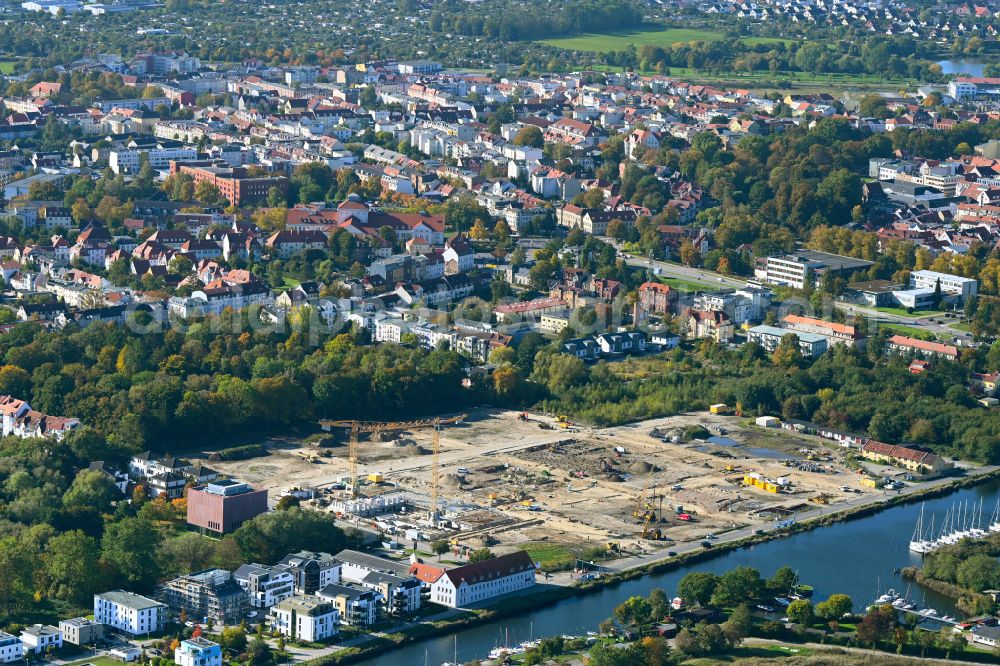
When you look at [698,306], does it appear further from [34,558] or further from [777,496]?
[34,558]

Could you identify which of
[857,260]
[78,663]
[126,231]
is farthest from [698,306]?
[78,663]

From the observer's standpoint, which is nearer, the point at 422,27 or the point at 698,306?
the point at 698,306

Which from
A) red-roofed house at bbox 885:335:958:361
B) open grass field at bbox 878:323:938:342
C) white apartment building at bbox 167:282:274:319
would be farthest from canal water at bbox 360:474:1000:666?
white apartment building at bbox 167:282:274:319

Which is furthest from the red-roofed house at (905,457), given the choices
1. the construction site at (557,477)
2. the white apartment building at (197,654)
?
the white apartment building at (197,654)

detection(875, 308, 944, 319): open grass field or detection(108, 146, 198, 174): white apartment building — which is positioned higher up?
detection(875, 308, 944, 319): open grass field

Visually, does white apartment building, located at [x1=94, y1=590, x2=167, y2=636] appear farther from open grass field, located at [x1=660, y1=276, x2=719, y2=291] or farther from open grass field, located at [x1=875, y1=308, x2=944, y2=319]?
open grass field, located at [x1=875, y1=308, x2=944, y2=319]

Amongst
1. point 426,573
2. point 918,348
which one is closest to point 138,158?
point 918,348

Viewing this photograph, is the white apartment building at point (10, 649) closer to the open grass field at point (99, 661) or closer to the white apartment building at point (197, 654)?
the open grass field at point (99, 661)
